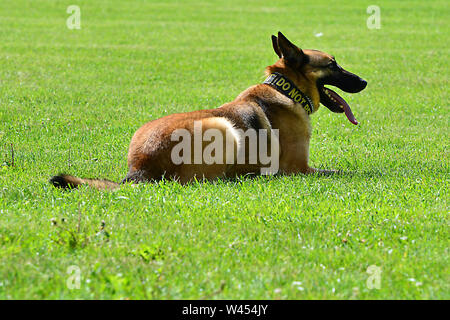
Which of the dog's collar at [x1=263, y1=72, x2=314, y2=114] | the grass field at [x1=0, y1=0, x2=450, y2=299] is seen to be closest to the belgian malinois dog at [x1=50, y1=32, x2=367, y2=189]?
the dog's collar at [x1=263, y1=72, x2=314, y2=114]

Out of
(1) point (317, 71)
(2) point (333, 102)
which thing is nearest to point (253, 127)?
(1) point (317, 71)

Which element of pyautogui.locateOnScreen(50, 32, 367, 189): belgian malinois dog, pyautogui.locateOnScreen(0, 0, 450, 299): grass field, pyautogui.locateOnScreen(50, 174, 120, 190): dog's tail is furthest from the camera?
pyautogui.locateOnScreen(50, 32, 367, 189): belgian malinois dog

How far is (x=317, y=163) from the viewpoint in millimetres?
7797

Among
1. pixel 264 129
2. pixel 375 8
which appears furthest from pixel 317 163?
pixel 375 8

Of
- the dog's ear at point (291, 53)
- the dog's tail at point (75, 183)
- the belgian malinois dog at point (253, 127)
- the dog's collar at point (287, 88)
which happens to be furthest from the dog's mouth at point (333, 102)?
the dog's tail at point (75, 183)

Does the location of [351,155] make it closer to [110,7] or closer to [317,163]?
[317,163]

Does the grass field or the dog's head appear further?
the dog's head

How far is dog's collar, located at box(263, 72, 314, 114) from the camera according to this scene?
23.6ft

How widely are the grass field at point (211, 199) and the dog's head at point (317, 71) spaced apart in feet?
2.67

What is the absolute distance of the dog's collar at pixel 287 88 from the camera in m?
7.21

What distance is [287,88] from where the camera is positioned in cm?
721

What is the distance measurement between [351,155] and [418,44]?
12.1m

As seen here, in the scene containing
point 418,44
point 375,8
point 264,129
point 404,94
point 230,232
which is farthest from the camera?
point 375,8

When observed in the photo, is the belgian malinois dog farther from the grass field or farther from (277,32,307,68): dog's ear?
the grass field
